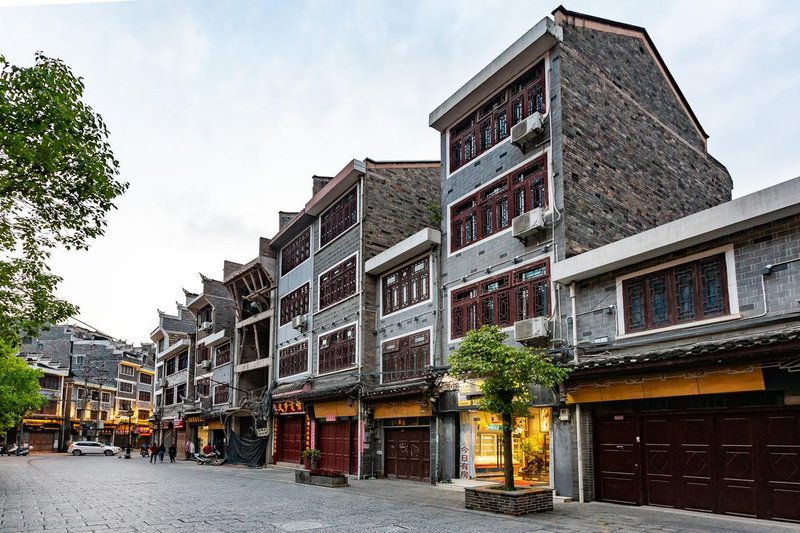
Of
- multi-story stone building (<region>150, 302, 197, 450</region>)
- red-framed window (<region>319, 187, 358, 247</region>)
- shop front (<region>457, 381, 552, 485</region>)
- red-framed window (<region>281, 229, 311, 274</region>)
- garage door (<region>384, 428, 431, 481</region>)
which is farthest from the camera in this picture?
multi-story stone building (<region>150, 302, 197, 450</region>)

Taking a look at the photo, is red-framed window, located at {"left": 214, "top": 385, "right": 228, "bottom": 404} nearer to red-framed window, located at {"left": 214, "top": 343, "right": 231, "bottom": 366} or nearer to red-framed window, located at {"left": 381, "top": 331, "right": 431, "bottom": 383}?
red-framed window, located at {"left": 214, "top": 343, "right": 231, "bottom": 366}

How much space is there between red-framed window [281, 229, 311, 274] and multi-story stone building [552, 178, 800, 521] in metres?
18.7

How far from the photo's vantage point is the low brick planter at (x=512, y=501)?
13.2m

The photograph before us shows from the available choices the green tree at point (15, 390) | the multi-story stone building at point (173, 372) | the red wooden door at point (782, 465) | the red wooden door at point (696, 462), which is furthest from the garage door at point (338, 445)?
the green tree at point (15, 390)

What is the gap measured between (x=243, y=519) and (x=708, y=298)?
1070 centimetres

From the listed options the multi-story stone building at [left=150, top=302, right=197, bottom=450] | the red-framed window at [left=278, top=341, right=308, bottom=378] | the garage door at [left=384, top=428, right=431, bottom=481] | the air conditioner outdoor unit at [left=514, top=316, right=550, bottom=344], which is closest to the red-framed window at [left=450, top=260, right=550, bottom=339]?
the air conditioner outdoor unit at [left=514, top=316, right=550, bottom=344]

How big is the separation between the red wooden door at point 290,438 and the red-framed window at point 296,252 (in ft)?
26.1

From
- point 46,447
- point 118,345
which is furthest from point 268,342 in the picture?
point 118,345

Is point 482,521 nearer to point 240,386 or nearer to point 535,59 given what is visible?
point 535,59

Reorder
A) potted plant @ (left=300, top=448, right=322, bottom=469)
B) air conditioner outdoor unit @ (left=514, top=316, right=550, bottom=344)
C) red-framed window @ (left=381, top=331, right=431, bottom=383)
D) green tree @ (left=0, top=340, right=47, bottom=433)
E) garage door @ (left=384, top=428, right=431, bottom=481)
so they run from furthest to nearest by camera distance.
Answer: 1. green tree @ (left=0, top=340, right=47, bottom=433)
2. potted plant @ (left=300, top=448, right=322, bottom=469)
3. red-framed window @ (left=381, top=331, right=431, bottom=383)
4. garage door @ (left=384, top=428, right=431, bottom=481)
5. air conditioner outdoor unit @ (left=514, top=316, right=550, bottom=344)

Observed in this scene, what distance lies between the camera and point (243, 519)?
12797 millimetres

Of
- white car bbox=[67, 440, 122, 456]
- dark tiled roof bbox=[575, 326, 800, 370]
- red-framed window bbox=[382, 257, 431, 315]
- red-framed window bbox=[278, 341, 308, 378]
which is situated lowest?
A: white car bbox=[67, 440, 122, 456]

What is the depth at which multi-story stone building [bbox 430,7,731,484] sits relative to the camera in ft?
57.9

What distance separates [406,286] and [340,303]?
4721 mm
